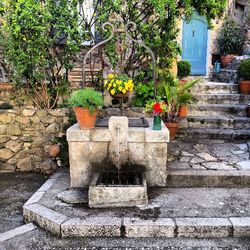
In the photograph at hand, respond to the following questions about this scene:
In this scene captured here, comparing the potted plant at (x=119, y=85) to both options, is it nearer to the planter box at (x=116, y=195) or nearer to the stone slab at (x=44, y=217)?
the planter box at (x=116, y=195)

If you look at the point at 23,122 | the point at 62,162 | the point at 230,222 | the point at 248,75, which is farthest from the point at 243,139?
the point at 23,122

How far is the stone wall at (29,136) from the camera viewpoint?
5.51m

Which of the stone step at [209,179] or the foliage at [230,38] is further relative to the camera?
the foliage at [230,38]

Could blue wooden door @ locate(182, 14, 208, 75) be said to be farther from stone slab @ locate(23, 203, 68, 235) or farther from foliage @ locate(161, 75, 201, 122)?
stone slab @ locate(23, 203, 68, 235)

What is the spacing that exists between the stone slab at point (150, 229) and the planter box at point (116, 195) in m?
0.40

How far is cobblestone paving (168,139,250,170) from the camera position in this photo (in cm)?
465

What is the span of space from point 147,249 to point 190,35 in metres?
7.84

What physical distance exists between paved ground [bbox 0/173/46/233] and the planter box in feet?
3.36

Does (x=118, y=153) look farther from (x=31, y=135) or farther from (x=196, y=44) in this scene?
(x=196, y=44)

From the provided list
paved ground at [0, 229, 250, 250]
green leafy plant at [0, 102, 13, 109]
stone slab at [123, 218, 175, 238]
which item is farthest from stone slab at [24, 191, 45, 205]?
green leafy plant at [0, 102, 13, 109]

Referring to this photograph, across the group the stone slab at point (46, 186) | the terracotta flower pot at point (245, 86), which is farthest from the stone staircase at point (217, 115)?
the stone slab at point (46, 186)

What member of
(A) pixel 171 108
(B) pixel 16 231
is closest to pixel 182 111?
(A) pixel 171 108

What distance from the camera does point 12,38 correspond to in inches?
200

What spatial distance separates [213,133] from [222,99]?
130 cm
